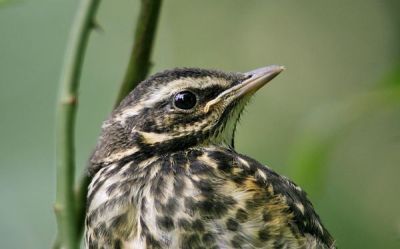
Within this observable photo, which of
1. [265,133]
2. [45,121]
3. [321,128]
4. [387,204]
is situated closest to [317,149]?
[321,128]

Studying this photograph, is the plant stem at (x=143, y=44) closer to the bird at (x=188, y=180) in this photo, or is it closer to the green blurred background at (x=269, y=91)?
the bird at (x=188, y=180)

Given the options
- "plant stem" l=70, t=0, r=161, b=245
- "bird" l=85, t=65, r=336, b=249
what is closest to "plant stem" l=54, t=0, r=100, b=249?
"plant stem" l=70, t=0, r=161, b=245

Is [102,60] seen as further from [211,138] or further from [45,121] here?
[211,138]

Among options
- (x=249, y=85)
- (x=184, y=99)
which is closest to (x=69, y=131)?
(x=184, y=99)

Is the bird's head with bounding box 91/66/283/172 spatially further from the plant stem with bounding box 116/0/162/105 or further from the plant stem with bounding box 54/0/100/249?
the plant stem with bounding box 54/0/100/249

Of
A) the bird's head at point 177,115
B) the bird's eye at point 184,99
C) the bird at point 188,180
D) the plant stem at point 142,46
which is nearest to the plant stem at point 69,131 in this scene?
the plant stem at point 142,46

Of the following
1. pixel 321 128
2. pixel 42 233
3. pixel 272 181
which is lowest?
pixel 42 233
